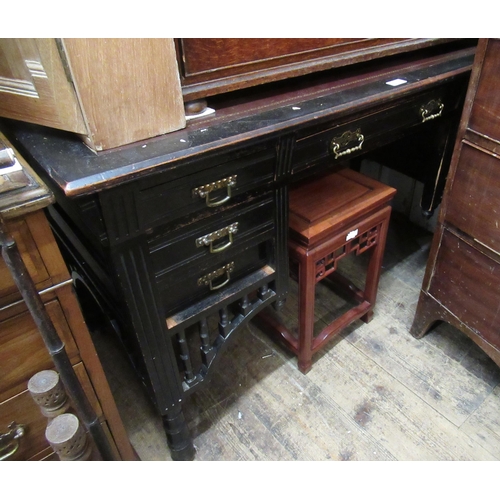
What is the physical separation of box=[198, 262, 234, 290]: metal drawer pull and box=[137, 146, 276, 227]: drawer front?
15 centimetres

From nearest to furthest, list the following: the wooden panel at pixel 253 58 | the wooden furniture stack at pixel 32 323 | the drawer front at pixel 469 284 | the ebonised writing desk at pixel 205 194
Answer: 1. the wooden furniture stack at pixel 32 323
2. the ebonised writing desk at pixel 205 194
3. the wooden panel at pixel 253 58
4. the drawer front at pixel 469 284

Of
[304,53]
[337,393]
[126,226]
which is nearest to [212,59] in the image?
[304,53]

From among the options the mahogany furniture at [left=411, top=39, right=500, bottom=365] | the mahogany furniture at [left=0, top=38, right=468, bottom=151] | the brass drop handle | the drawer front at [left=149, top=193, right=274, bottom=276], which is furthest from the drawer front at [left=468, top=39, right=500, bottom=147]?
the brass drop handle

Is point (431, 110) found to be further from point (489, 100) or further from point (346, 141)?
point (346, 141)

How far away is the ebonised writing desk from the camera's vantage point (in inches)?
27.4

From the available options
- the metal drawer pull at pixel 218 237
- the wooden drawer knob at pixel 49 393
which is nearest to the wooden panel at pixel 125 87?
the metal drawer pull at pixel 218 237

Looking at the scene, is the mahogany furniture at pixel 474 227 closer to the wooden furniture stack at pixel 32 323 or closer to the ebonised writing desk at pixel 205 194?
the ebonised writing desk at pixel 205 194

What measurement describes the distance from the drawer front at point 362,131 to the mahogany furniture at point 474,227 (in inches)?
5.3

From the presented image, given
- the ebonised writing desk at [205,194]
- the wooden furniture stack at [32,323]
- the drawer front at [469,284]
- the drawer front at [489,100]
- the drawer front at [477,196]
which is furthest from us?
the drawer front at [469,284]

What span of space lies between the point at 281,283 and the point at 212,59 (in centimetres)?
54

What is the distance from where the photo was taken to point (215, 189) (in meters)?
0.79

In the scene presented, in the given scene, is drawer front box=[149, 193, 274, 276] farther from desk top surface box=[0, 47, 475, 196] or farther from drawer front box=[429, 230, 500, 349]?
drawer front box=[429, 230, 500, 349]

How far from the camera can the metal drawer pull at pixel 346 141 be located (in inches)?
38.0

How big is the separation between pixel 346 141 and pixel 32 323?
0.74m
